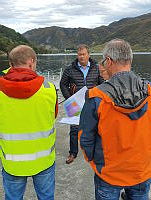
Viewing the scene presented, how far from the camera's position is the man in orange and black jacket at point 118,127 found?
1.92m

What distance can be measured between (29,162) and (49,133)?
313mm

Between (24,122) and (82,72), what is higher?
(82,72)

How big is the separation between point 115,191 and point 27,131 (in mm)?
889

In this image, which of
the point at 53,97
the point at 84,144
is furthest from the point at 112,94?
the point at 53,97

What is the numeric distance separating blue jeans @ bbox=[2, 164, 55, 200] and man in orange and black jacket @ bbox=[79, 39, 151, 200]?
588 millimetres

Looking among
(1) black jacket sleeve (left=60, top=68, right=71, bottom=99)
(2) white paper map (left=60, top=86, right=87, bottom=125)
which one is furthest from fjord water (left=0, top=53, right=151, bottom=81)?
(2) white paper map (left=60, top=86, right=87, bottom=125)

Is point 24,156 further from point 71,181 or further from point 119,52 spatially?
point 71,181

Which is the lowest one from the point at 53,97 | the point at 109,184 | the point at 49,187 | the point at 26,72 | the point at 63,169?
the point at 63,169

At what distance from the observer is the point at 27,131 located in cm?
231

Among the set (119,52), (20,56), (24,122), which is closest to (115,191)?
(24,122)

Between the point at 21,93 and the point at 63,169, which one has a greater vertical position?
the point at 21,93

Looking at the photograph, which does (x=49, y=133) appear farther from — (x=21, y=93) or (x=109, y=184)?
(x=109, y=184)

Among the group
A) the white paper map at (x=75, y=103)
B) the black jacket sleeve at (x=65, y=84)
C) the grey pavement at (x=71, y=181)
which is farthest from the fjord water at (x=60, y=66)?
the white paper map at (x=75, y=103)

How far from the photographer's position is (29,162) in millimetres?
2395
